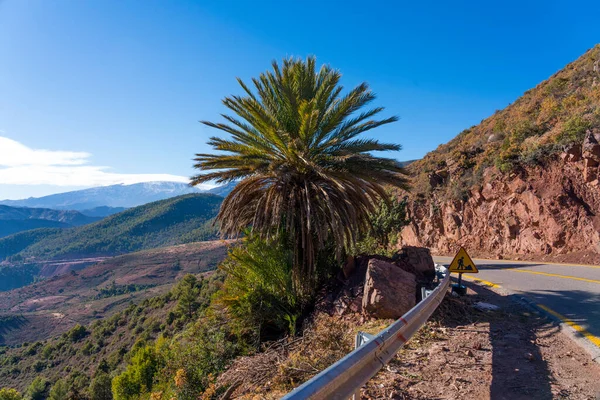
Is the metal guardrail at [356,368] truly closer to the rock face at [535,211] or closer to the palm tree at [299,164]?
the palm tree at [299,164]

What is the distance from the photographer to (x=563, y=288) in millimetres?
8469

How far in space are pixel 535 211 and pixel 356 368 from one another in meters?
17.8

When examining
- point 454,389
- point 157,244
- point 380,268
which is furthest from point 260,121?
point 157,244

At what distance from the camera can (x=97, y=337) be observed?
178ft

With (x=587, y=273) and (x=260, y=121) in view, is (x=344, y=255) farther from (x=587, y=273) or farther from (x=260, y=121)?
(x=587, y=273)

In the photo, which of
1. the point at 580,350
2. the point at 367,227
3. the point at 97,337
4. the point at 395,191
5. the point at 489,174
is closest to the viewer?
the point at 580,350

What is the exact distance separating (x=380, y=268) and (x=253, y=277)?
2924 mm

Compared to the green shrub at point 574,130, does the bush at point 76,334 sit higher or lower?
lower

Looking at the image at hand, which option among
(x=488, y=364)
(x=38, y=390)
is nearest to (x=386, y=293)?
(x=488, y=364)

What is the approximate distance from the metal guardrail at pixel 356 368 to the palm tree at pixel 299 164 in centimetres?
327

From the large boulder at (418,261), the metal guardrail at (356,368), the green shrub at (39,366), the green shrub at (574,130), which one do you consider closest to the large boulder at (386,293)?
the large boulder at (418,261)

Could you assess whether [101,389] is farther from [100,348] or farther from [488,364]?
[488,364]

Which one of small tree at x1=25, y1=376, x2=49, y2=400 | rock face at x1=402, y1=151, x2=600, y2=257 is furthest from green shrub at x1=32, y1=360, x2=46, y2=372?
rock face at x1=402, y1=151, x2=600, y2=257

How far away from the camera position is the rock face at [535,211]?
14.5 m
